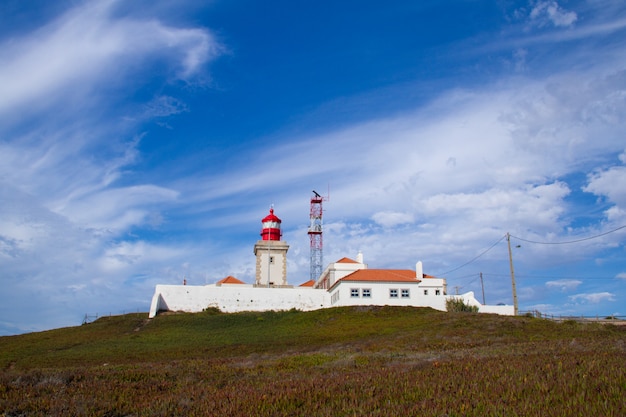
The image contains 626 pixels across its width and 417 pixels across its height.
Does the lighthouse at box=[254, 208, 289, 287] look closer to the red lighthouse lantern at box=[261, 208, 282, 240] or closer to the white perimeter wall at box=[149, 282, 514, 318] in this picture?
the red lighthouse lantern at box=[261, 208, 282, 240]

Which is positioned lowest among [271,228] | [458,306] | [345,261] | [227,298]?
[458,306]

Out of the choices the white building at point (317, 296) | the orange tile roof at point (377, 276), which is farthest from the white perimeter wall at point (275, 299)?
the orange tile roof at point (377, 276)

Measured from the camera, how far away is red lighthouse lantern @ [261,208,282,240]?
61.7 meters

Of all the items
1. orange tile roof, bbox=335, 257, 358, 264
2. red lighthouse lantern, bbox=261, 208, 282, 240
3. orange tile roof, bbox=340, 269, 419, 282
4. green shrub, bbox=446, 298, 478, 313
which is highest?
red lighthouse lantern, bbox=261, 208, 282, 240

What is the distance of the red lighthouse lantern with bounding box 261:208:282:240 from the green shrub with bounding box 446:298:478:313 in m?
23.2

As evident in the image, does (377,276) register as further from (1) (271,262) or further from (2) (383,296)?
(1) (271,262)

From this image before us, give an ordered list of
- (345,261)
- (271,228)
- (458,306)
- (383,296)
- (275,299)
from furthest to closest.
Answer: (271,228) → (345,261) → (275,299) → (383,296) → (458,306)

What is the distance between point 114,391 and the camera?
9.83 m

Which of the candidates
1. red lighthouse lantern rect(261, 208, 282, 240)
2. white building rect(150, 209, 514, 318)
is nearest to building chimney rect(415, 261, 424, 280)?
white building rect(150, 209, 514, 318)

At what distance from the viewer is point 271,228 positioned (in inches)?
2436

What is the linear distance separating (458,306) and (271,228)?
2530 cm

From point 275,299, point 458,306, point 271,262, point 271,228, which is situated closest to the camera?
point 458,306

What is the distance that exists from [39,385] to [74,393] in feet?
4.33

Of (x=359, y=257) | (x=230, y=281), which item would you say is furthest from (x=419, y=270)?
(x=230, y=281)
